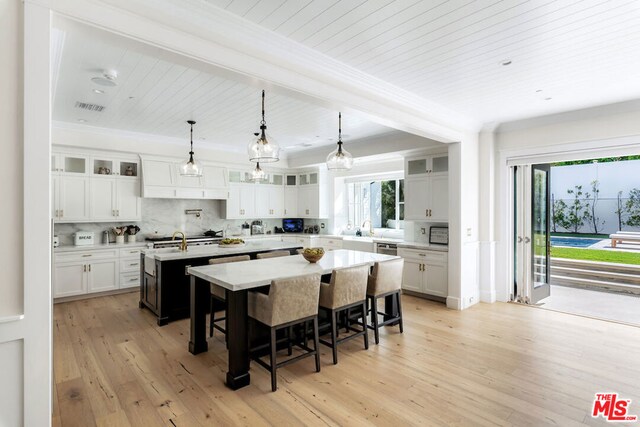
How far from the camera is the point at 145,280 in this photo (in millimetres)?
4785

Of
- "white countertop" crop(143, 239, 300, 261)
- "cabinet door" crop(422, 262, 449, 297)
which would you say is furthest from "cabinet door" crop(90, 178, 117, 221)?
"cabinet door" crop(422, 262, 449, 297)

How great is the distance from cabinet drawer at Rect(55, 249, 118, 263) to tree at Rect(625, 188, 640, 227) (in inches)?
506

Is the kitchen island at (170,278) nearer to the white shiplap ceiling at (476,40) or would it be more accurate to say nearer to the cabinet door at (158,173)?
the cabinet door at (158,173)

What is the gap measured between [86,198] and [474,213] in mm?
6235

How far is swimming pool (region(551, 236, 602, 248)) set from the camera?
9.95 m

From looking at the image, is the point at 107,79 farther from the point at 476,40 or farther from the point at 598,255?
the point at 598,255

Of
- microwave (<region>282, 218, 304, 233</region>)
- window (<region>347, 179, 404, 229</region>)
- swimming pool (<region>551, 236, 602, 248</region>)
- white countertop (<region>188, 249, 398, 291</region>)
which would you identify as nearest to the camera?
white countertop (<region>188, 249, 398, 291</region>)

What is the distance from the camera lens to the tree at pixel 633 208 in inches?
364

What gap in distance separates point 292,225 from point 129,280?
3.70 metres

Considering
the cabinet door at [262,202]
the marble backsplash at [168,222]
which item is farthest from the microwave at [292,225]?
the marble backsplash at [168,222]

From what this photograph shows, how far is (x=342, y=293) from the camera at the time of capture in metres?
3.27

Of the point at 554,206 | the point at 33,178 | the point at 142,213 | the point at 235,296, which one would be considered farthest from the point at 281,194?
the point at 554,206

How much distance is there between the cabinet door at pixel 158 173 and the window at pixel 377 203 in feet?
12.8

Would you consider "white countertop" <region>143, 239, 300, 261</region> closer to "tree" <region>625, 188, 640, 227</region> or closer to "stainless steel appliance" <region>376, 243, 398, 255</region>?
"stainless steel appliance" <region>376, 243, 398, 255</region>
